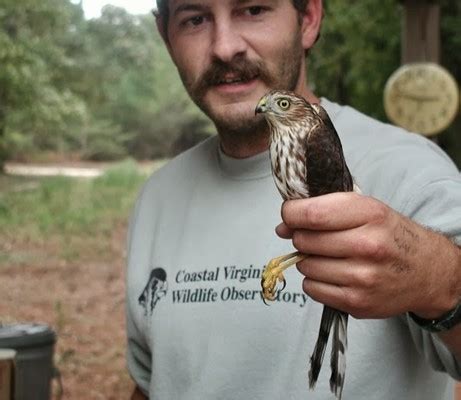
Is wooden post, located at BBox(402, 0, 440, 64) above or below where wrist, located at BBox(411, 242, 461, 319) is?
above

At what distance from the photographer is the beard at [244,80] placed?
139cm

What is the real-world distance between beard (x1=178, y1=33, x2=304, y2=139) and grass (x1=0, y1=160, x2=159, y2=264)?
944 centimetres

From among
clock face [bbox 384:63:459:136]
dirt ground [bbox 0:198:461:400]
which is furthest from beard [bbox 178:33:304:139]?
dirt ground [bbox 0:198:461:400]

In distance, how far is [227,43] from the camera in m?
1.37

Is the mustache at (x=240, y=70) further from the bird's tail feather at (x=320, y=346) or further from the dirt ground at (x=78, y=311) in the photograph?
the dirt ground at (x=78, y=311)

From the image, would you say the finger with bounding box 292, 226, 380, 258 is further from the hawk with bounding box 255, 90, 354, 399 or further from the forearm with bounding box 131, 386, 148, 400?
the forearm with bounding box 131, 386, 148, 400

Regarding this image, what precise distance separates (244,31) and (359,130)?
0.31 meters

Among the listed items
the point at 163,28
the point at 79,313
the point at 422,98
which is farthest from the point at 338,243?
the point at 79,313

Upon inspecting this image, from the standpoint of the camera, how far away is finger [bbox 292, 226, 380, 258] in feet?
2.77

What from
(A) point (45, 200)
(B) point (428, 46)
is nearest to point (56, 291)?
(B) point (428, 46)

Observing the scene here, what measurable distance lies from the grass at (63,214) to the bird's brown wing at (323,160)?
397 inches

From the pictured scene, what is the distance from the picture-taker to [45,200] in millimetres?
15984

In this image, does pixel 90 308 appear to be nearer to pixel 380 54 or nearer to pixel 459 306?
pixel 380 54

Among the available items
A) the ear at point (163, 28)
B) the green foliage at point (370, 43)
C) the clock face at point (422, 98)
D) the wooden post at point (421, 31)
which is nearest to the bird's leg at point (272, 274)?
the ear at point (163, 28)
